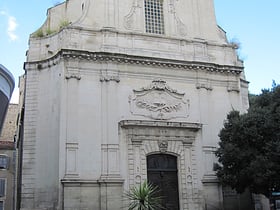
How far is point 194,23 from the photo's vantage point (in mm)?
23438

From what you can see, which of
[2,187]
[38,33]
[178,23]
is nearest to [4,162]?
[2,187]

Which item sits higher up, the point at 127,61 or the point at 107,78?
the point at 127,61

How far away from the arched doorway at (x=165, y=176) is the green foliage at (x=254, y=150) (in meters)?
2.29

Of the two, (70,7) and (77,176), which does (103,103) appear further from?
(70,7)

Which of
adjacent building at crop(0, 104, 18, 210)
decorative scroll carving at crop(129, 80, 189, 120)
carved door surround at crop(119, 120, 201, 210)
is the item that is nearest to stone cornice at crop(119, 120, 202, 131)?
carved door surround at crop(119, 120, 201, 210)

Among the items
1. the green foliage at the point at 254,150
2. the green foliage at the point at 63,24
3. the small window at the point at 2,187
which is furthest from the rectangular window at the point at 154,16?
the small window at the point at 2,187

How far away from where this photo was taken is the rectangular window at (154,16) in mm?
22531

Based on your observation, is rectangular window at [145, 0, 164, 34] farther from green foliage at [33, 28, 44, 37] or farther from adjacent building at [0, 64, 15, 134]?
adjacent building at [0, 64, 15, 134]

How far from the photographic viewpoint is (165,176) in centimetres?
2025

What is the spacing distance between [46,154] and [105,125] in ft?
9.77

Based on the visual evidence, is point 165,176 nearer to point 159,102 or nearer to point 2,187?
point 159,102

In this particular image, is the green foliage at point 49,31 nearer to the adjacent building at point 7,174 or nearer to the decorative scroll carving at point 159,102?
the decorative scroll carving at point 159,102

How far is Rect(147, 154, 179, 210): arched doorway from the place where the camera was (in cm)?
1993

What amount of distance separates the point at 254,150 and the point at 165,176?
4481mm
